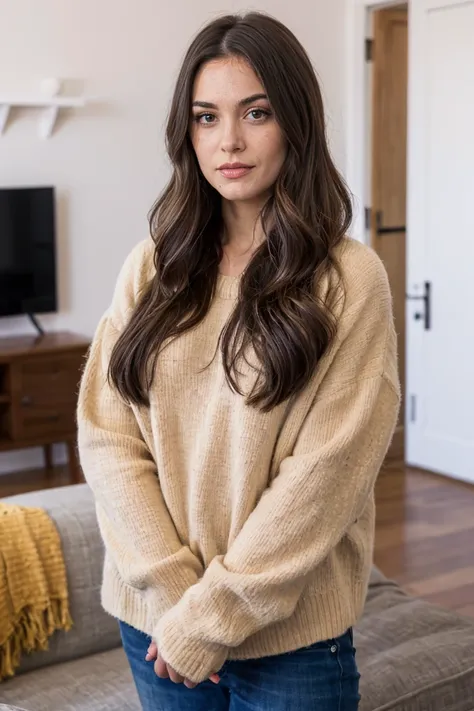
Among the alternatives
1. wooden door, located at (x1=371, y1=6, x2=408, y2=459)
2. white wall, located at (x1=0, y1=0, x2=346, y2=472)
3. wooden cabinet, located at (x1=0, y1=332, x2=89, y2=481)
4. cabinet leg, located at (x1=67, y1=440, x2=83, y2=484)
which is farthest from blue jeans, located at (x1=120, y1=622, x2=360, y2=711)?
wooden door, located at (x1=371, y1=6, x2=408, y2=459)

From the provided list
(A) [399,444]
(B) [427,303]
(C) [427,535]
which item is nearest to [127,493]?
(C) [427,535]

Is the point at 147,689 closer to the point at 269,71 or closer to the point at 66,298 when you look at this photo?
the point at 269,71

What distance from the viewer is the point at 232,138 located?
1329 millimetres

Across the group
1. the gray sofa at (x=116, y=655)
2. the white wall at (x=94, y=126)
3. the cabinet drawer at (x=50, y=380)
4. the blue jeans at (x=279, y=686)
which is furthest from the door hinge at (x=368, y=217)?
the blue jeans at (x=279, y=686)

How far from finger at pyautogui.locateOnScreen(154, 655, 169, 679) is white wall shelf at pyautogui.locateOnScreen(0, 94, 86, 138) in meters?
3.60

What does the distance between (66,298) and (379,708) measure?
11.0ft

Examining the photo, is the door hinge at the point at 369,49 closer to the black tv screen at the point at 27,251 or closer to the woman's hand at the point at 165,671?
the black tv screen at the point at 27,251

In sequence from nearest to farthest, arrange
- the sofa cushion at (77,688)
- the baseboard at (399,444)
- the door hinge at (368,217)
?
the sofa cushion at (77,688), the door hinge at (368,217), the baseboard at (399,444)

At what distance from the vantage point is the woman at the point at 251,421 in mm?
1276

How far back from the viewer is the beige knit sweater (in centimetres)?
127

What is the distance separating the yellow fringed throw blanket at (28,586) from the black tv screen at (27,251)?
2730 millimetres

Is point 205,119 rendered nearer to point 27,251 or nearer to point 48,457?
point 27,251

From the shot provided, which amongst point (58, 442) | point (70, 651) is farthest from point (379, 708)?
point (58, 442)

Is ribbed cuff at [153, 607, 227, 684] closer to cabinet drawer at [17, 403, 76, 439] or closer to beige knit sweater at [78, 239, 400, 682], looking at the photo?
beige knit sweater at [78, 239, 400, 682]
